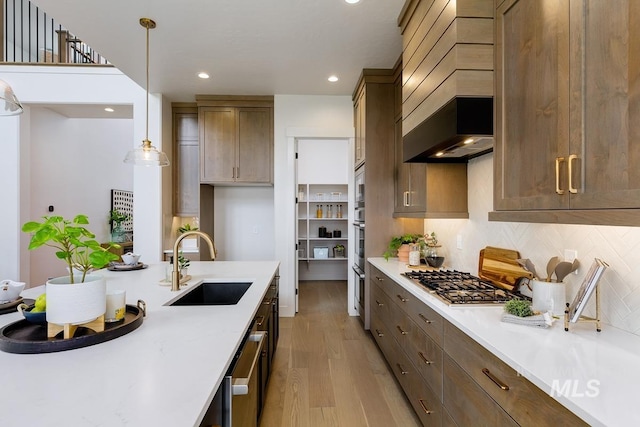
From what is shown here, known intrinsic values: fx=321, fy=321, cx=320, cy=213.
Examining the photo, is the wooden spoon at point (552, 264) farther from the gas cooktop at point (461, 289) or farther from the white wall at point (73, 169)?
the white wall at point (73, 169)

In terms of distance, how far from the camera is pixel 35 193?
4754 mm

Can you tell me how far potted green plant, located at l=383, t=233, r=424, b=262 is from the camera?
3.19m

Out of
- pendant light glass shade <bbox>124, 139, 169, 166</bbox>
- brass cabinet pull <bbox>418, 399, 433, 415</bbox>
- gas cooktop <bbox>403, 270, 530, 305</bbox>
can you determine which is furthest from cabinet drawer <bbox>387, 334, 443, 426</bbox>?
pendant light glass shade <bbox>124, 139, 169, 166</bbox>

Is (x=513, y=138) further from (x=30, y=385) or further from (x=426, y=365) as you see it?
(x=30, y=385)

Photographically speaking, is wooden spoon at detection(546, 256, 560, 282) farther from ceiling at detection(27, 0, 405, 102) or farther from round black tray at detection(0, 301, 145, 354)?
ceiling at detection(27, 0, 405, 102)

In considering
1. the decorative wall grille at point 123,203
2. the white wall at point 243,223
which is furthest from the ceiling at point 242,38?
the decorative wall grille at point 123,203

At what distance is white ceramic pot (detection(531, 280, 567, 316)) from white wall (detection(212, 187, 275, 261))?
420cm

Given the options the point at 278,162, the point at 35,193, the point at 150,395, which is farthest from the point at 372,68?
the point at 35,193

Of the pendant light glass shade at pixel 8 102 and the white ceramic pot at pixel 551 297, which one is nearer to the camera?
the white ceramic pot at pixel 551 297

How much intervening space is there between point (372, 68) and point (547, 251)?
2578mm

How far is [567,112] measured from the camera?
1.13m

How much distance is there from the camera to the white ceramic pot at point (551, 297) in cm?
145

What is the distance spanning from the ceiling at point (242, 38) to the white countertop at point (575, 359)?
226cm

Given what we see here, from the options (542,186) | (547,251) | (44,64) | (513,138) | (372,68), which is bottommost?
(547,251)
